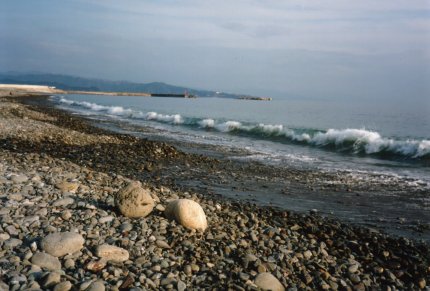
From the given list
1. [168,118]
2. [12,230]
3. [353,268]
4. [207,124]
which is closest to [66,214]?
[12,230]

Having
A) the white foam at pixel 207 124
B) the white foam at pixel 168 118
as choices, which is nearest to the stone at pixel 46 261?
the white foam at pixel 207 124

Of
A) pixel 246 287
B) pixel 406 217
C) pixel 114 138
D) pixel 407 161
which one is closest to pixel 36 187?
pixel 246 287

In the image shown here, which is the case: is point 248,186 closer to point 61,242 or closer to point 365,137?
point 61,242

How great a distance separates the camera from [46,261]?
4.72m

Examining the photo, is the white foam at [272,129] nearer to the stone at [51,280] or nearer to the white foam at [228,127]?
the white foam at [228,127]

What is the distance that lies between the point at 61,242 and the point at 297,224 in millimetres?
4132

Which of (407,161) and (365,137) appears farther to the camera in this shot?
(365,137)

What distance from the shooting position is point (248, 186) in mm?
11109

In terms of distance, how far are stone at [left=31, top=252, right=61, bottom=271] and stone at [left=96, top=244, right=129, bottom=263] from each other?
483 millimetres

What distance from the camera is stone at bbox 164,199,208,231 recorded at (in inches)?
250

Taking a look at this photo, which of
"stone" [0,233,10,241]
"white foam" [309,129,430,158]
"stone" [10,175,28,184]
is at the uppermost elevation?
"stone" [0,233,10,241]

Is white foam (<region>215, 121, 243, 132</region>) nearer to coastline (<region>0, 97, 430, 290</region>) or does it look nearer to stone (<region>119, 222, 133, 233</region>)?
coastline (<region>0, 97, 430, 290</region>)

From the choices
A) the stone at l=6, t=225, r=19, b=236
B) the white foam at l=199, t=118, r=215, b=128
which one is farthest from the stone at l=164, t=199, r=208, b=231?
the white foam at l=199, t=118, r=215, b=128

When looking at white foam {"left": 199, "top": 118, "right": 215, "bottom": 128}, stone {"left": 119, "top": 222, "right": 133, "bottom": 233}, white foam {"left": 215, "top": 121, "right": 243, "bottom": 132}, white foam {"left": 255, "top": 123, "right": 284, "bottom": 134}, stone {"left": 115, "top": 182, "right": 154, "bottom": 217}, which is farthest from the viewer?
white foam {"left": 199, "top": 118, "right": 215, "bottom": 128}
